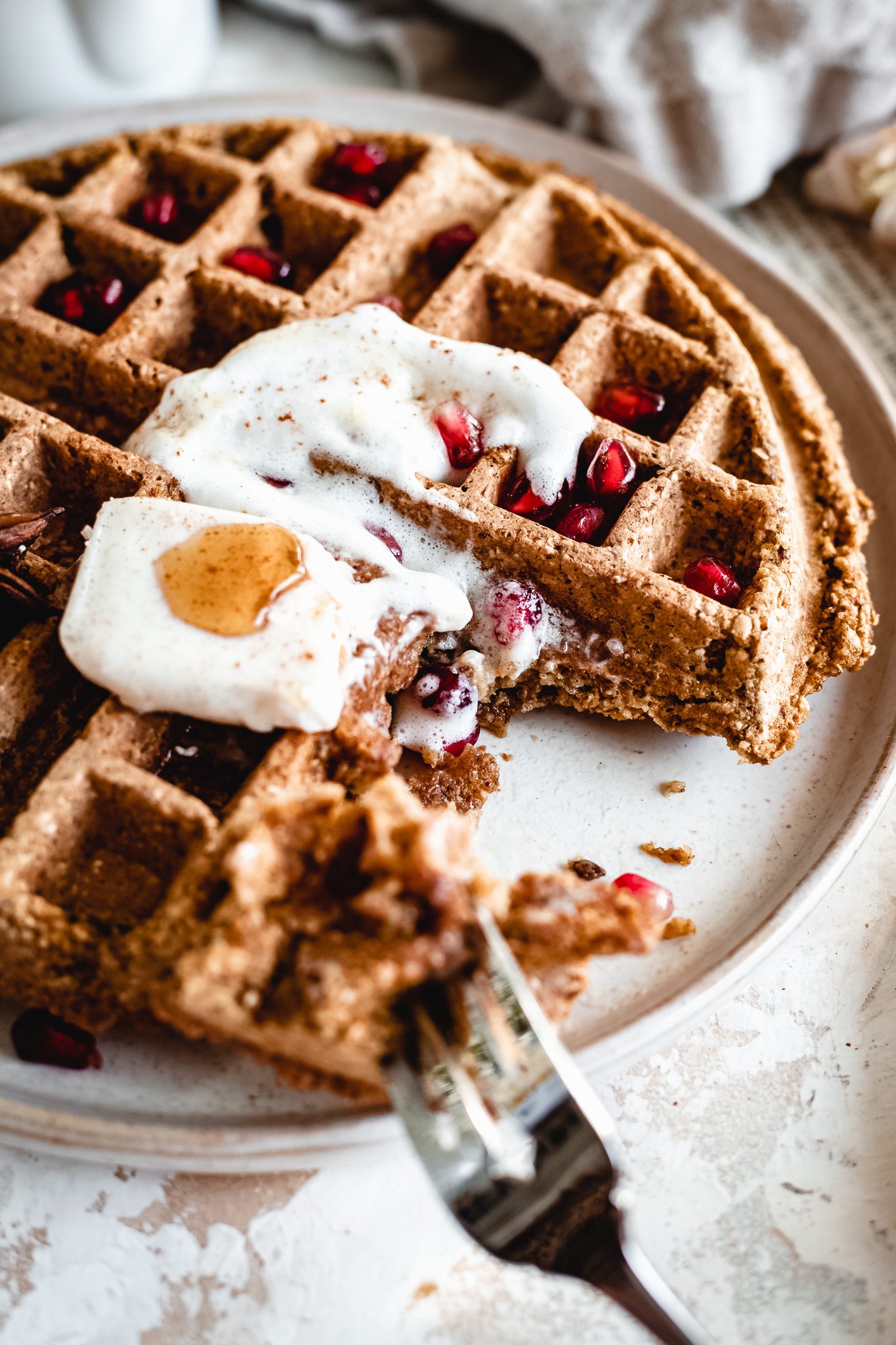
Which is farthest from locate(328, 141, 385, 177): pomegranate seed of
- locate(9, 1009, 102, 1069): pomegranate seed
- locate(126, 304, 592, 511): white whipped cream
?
locate(9, 1009, 102, 1069): pomegranate seed

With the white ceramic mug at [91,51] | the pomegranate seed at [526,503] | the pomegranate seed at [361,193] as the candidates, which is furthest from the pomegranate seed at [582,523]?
the white ceramic mug at [91,51]

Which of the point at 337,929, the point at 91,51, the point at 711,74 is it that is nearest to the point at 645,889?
the point at 337,929

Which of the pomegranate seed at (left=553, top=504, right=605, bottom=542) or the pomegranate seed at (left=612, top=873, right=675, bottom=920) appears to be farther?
the pomegranate seed at (left=553, top=504, right=605, bottom=542)

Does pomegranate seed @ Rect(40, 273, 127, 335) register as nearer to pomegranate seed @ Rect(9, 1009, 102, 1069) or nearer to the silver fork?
pomegranate seed @ Rect(9, 1009, 102, 1069)

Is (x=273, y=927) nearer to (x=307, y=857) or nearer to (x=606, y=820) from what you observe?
(x=307, y=857)

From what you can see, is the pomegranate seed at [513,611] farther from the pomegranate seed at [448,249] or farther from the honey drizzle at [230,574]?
the pomegranate seed at [448,249]

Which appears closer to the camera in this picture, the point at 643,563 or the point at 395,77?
the point at 643,563

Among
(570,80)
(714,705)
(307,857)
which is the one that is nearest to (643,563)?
(714,705)
